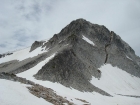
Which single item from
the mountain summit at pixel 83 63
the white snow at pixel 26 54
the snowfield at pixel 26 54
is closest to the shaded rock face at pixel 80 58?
the mountain summit at pixel 83 63

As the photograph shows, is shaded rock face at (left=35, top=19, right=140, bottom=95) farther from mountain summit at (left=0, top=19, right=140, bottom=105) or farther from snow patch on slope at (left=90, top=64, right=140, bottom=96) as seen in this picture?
snow patch on slope at (left=90, top=64, right=140, bottom=96)

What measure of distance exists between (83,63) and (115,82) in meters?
13.0

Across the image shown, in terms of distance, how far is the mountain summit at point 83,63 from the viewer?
1810 inches

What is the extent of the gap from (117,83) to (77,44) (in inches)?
699

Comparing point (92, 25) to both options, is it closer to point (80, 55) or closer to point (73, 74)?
point (80, 55)

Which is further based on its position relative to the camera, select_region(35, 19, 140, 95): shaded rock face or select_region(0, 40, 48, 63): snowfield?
select_region(0, 40, 48, 63): snowfield

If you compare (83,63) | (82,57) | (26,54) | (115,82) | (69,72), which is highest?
(26,54)

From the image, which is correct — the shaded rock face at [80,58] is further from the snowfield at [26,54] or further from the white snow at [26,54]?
the white snow at [26,54]

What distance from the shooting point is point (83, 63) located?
55.8 m

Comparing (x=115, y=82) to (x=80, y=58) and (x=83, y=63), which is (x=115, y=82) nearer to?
(x=83, y=63)

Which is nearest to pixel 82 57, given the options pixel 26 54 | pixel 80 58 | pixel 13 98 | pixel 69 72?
pixel 80 58

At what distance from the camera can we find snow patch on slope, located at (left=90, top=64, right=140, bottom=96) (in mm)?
54531


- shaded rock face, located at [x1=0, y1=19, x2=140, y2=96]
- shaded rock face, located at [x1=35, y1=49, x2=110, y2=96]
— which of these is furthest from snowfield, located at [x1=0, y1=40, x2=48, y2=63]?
shaded rock face, located at [x1=35, y1=49, x2=110, y2=96]

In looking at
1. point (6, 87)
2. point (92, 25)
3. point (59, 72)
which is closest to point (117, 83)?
point (59, 72)
